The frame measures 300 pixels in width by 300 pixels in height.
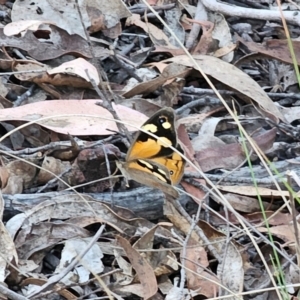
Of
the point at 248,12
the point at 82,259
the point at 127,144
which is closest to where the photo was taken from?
the point at 82,259

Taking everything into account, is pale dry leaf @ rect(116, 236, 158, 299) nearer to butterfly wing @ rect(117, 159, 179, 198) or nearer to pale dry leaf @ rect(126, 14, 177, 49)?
butterfly wing @ rect(117, 159, 179, 198)

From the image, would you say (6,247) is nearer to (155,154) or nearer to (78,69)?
(155,154)

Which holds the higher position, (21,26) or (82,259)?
(21,26)

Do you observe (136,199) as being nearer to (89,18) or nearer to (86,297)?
(86,297)

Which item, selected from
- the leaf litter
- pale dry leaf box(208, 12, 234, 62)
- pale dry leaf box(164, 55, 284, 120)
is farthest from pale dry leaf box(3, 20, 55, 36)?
pale dry leaf box(208, 12, 234, 62)

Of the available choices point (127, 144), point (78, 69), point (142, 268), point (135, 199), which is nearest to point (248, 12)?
point (78, 69)

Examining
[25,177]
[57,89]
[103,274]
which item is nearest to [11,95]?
[57,89]

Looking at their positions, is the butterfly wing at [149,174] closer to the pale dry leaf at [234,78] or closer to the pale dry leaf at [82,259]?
the pale dry leaf at [82,259]
